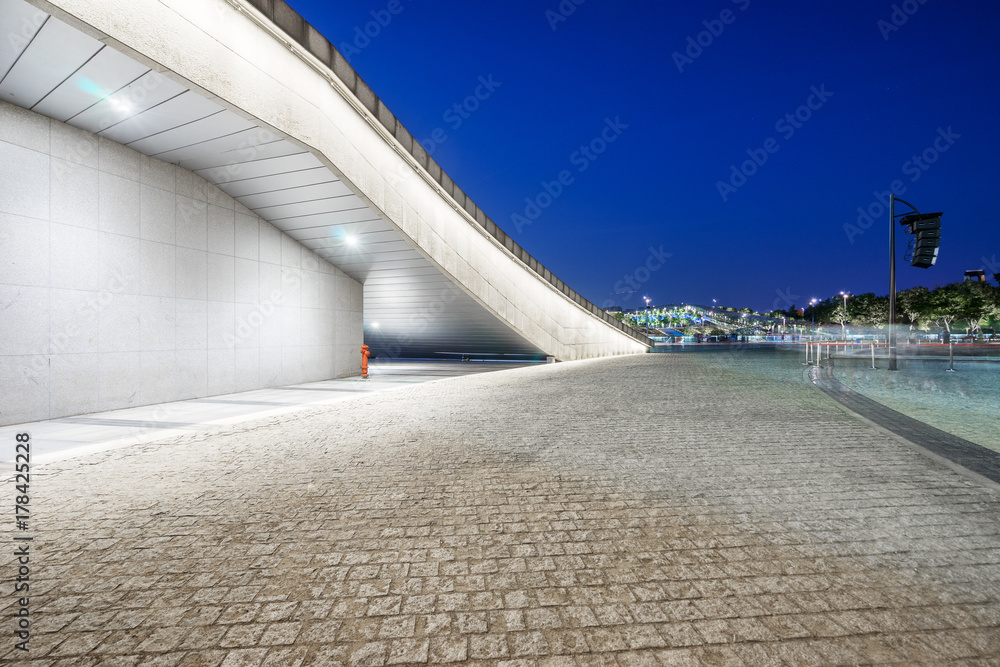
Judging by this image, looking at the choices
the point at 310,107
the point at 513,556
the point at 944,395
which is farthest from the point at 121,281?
the point at 944,395

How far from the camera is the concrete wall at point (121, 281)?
744 cm

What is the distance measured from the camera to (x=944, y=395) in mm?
11305

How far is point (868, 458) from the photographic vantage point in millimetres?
5637

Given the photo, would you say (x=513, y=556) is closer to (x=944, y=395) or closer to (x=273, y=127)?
(x=273, y=127)

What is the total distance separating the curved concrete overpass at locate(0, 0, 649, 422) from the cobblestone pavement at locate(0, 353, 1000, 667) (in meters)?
5.48

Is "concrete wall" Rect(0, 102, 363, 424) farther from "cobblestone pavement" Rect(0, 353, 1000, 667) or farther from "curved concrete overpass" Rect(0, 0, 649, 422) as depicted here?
"cobblestone pavement" Rect(0, 353, 1000, 667)

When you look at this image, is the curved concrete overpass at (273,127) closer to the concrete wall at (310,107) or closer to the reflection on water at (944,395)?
the concrete wall at (310,107)

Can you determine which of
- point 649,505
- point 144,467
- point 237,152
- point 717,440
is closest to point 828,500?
point 649,505

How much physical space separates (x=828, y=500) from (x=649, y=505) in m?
1.70

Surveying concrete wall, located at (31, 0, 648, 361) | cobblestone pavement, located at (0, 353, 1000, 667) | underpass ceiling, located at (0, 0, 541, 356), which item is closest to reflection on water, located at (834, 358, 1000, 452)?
cobblestone pavement, located at (0, 353, 1000, 667)

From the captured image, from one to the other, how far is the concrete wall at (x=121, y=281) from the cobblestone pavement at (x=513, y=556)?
11.6ft

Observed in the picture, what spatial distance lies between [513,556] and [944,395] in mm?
13543

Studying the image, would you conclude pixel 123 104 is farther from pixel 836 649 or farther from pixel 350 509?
pixel 836 649

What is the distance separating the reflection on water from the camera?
7718mm
